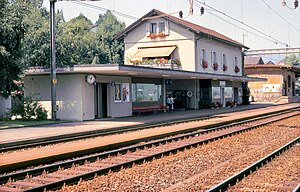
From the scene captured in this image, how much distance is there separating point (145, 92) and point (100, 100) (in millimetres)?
5775

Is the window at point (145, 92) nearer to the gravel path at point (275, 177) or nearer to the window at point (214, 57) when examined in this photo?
the window at point (214, 57)

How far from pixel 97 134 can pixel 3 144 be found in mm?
4437

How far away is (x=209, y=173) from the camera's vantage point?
10234 mm

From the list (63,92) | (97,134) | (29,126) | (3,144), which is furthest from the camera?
(63,92)

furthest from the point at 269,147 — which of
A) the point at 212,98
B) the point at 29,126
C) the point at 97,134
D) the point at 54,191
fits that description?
the point at 212,98

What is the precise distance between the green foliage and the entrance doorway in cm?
361

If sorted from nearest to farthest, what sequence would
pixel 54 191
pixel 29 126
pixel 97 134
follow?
pixel 54 191
pixel 97 134
pixel 29 126

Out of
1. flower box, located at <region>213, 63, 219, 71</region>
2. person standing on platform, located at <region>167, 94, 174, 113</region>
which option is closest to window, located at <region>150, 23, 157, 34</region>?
flower box, located at <region>213, 63, 219, 71</region>

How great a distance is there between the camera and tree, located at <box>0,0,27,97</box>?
76.8ft

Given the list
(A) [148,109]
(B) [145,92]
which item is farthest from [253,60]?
(B) [145,92]

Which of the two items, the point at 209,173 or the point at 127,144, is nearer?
the point at 209,173

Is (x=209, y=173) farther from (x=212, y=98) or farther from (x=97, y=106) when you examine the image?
(x=212, y=98)

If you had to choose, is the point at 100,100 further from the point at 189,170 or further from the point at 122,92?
the point at 189,170

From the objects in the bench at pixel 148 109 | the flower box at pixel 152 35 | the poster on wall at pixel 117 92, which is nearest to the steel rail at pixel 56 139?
the poster on wall at pixel 117 92
